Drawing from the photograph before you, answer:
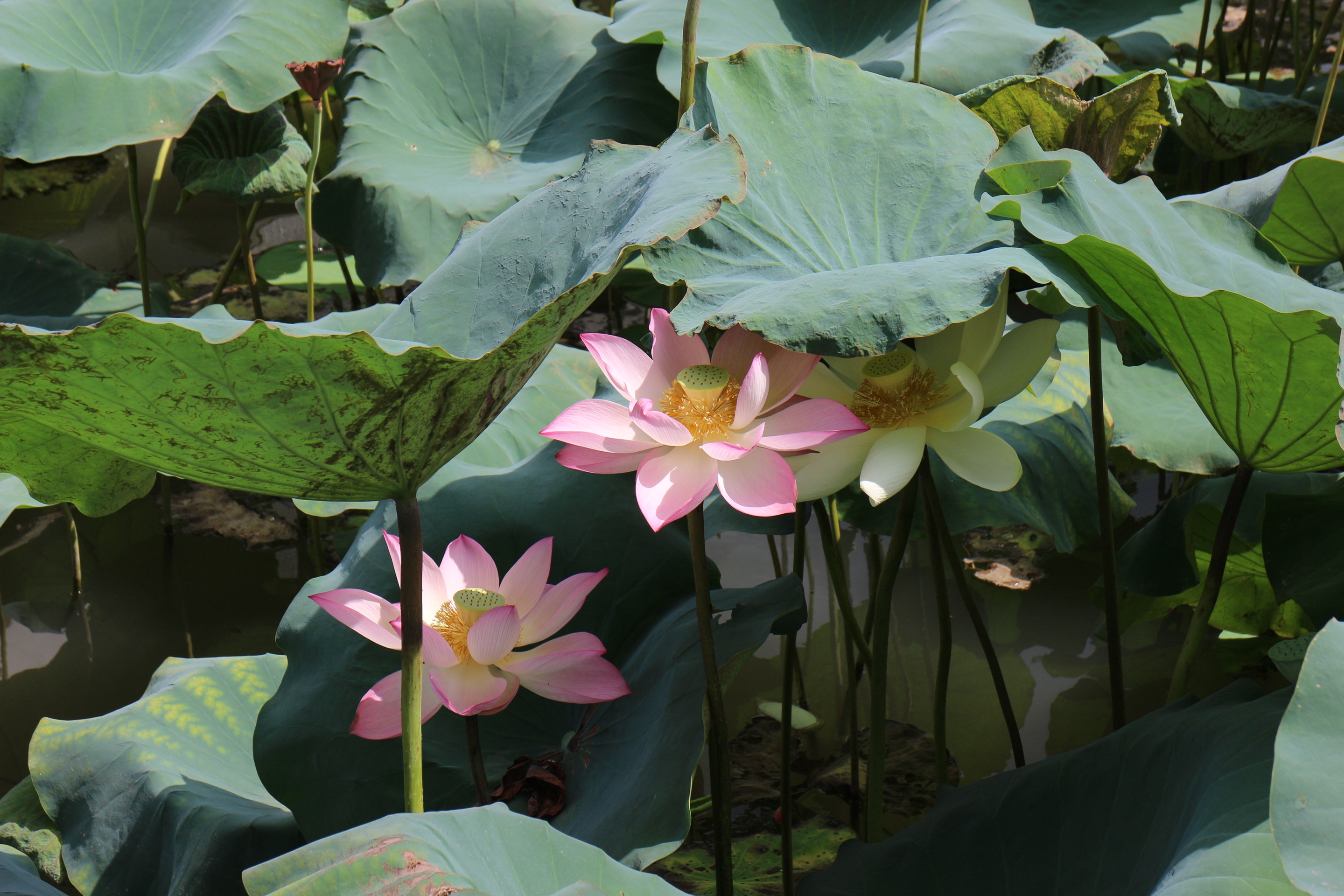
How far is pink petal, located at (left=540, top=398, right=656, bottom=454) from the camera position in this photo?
68 centimetres

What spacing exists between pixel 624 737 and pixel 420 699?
0.19m

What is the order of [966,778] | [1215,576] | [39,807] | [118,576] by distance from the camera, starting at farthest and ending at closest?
[118,576] < [966,778] < [39,807] < [1215,576]

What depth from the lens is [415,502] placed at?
2.29 ft

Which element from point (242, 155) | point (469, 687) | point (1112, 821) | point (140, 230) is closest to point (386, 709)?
point (469, 687)

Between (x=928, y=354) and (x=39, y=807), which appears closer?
(x=928, y=354)

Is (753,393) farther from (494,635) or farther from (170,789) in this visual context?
(170,789)

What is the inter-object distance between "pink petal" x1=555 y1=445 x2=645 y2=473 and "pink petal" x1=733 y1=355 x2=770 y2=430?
61 mm

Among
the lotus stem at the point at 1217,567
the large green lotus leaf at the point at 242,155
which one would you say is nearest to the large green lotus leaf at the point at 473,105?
the large green lotus leaf at the point at 242,155

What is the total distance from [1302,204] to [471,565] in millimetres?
894

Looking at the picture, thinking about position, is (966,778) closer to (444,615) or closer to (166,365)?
(444,615)

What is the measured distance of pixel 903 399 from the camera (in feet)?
2.50

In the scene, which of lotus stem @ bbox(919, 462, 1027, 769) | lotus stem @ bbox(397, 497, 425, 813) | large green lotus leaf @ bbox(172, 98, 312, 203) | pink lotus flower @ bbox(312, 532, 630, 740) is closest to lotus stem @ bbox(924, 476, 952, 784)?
lotus stem @ bbox(919, 462, 1027, 769)

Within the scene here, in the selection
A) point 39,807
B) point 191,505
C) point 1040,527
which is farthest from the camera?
point 191,505

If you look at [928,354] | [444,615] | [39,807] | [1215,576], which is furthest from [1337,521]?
[39,807]
